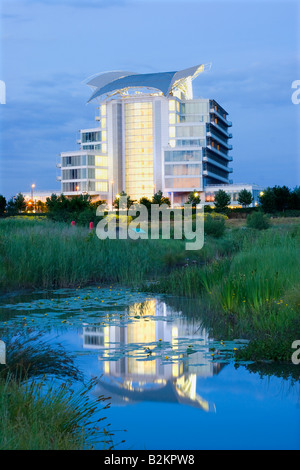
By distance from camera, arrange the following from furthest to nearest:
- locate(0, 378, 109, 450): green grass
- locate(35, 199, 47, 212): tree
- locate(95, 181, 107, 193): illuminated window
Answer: locate(95, 181, 107, 193): illuminated window < locate(35, 199, 47, 212): tree < locate(0, 378, 109, 450): green grass

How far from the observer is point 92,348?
28.3 feet

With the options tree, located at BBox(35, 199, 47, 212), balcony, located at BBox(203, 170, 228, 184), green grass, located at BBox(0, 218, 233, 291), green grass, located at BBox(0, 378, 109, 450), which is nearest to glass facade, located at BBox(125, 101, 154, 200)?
balcony, located at BBox(203, 170, 228, 184)

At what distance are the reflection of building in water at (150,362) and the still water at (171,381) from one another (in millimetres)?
12

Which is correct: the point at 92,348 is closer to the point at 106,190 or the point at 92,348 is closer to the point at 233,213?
the point at 233,213

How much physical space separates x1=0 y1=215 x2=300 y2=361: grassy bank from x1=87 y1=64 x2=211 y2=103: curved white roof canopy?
70787mm

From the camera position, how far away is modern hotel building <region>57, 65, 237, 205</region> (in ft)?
292

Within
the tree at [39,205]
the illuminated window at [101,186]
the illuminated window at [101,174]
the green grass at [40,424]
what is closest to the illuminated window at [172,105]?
the illuminated window at [101,174]

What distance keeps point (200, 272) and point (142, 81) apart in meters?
84.7

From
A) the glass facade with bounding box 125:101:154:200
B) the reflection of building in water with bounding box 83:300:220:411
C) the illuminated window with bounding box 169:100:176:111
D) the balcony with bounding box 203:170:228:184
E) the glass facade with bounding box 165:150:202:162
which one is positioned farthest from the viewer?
the glass facade with bounding box 125:101:154:200

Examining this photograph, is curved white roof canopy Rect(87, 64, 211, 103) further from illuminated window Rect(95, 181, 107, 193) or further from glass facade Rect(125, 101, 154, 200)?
illuminated window Rect(95, 181, 107, 193)

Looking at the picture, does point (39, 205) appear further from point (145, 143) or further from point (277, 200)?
point (277, 200)

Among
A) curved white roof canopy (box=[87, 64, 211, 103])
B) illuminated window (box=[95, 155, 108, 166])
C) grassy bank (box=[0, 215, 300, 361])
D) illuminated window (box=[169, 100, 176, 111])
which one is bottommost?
grassy bank (box=[0, 215, 300, 361])

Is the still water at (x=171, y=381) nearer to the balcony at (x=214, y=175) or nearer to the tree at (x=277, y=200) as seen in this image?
the tree at (x=277, y=200)
